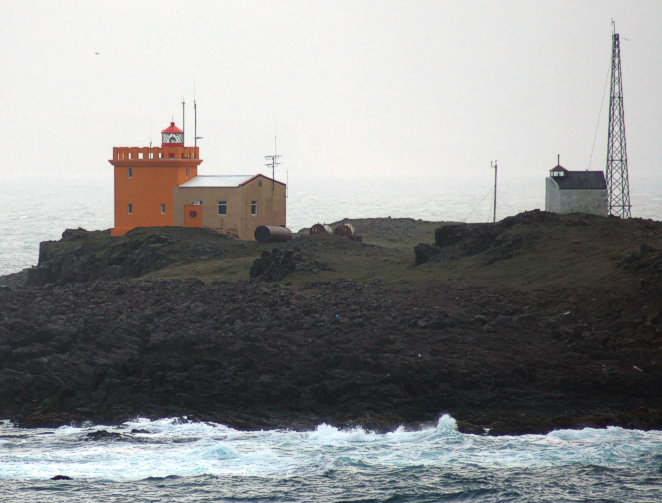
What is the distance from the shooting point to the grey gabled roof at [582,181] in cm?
5138

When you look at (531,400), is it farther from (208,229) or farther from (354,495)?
(208,229)

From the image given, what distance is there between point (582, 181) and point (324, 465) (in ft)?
106

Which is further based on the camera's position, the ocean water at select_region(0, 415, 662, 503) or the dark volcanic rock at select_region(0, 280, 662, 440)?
the dark volcanic rock at select_region(0, 280, 662, 440)

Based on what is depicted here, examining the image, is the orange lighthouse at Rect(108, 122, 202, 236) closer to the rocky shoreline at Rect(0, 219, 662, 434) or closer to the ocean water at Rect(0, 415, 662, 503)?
the rocky shoreline at Rect(0, 219, 662, 434)

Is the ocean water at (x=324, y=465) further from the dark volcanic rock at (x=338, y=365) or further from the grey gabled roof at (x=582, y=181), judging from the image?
the grey gabled roof at (x=582, y=181)

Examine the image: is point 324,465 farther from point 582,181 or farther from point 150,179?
point 150,179

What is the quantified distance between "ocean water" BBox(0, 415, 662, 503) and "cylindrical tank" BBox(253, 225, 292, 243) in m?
27.0

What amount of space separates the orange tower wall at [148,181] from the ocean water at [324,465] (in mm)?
33377

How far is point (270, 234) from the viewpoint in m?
52.8

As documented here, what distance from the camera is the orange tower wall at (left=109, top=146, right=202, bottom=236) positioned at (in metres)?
58.7

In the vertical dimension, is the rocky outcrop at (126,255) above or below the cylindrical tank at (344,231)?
below

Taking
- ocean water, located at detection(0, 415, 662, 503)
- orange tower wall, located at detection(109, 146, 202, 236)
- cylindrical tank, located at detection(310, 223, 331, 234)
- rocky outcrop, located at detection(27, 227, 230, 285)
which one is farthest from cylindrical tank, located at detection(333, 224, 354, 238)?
ocean water, located at detection(0, 415, 662, 503)

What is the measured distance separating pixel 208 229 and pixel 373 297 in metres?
22.0

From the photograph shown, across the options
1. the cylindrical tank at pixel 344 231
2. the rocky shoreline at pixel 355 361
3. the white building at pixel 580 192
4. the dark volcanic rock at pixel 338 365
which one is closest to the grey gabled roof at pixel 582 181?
the white building at pixel 580 192
